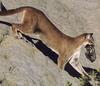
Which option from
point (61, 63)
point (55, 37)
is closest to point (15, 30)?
point (55, 37)

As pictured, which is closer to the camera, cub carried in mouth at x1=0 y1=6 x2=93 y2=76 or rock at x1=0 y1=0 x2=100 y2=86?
rock at x1=0 y1=0 x2=100 y2=86

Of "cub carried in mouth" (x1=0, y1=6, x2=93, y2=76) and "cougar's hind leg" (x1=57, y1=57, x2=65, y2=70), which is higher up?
"cub carried in mouth" (x1=0, y1=6, x2=93, y2=76)

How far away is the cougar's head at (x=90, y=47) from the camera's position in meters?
13.1

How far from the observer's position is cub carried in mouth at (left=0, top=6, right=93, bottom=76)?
12.7 metres

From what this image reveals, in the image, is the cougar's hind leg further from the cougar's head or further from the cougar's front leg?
the cougar's front leg

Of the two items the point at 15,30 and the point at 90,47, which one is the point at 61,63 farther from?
the point at 15,30

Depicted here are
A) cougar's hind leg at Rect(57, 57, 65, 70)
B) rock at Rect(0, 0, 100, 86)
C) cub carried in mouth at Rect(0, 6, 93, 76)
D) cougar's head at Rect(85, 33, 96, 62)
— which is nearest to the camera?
rock at Rect(0, 0, 100, 86)

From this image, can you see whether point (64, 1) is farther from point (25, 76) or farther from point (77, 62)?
point (25, 76)

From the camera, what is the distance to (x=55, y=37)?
43.7ft

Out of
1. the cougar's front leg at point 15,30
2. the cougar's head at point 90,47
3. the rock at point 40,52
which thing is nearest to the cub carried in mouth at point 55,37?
the cougar's head at point 90,47

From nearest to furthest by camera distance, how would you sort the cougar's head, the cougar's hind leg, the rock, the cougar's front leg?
the rock
the cougar's front leg
the cougar's hind leg
the cougar's head

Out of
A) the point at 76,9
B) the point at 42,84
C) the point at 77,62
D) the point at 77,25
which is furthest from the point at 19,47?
the point at 76,9

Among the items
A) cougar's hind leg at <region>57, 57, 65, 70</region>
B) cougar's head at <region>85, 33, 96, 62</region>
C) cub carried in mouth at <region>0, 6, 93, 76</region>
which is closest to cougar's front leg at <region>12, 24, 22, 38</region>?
cub carried in mouth at <region>0, 6, 93, 76</region>

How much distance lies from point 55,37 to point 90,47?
104cm
